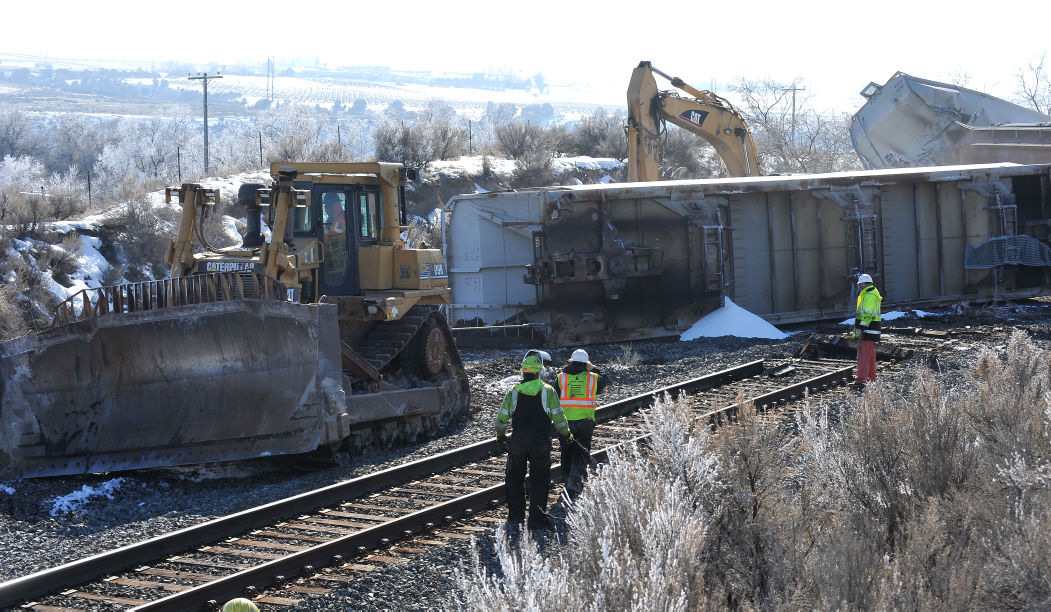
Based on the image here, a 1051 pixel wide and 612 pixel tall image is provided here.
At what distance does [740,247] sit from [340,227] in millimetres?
11203

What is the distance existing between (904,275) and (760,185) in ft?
14.3

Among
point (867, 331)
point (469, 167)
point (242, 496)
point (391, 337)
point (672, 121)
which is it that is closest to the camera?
point (242, 496)

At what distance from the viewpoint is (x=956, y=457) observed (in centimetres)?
689

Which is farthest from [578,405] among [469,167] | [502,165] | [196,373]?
[502,165]

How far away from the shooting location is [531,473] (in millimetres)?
8156

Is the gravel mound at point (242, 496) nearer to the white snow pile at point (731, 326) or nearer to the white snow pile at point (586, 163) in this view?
the white snow pile at point (731, 326)

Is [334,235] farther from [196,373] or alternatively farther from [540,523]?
[540,523]

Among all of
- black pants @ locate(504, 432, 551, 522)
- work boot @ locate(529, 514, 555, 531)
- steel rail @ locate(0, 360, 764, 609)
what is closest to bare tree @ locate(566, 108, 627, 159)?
steel rail @ locate(0, 360, 764, 609)

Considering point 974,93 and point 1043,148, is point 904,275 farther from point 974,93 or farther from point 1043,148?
point 974,93

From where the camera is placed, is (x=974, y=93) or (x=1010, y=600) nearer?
(x=1010, y=600)

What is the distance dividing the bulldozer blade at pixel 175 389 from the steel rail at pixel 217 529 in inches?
33.8

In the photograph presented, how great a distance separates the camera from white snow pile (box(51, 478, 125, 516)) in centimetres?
901

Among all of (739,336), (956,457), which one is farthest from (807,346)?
(956,457)

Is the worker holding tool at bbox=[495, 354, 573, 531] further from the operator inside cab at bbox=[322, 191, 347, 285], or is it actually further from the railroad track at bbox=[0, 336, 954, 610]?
the operator inside cab at bbox=[322, 191, 347, 285]
